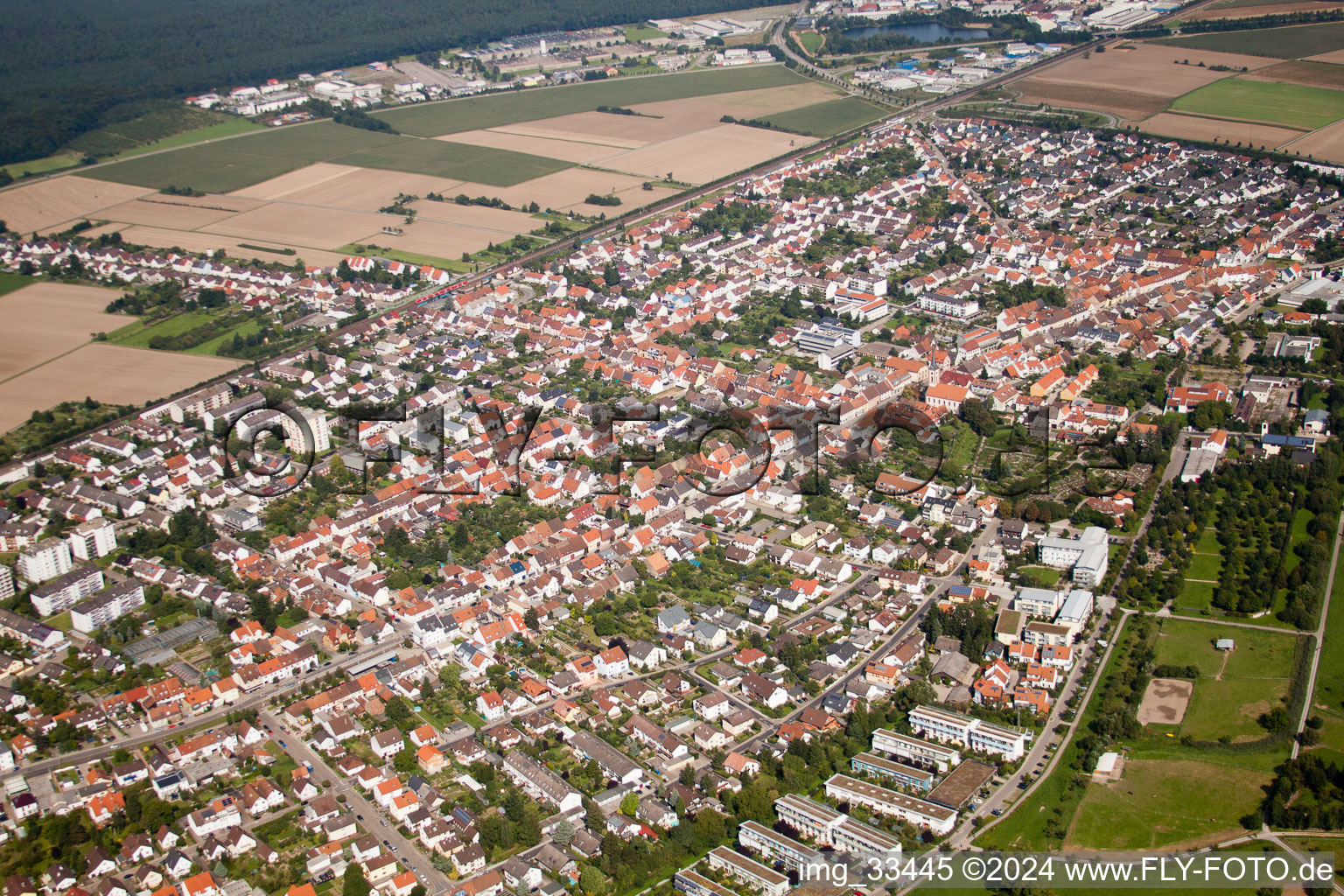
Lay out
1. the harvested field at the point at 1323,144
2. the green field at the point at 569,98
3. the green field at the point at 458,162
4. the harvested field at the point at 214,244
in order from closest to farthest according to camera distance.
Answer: the harvested field at the point at 214,244 → the harvested field at the point at 1323,144 → the green field at the point at 458,162 → the green field at the point at 569,98

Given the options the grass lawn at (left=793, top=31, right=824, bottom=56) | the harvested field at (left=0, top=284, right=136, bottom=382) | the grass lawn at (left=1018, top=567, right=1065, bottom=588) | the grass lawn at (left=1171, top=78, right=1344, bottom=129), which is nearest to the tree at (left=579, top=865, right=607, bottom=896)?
the grass lawn at (left=1018, top=567, right=1065, bottom=588)

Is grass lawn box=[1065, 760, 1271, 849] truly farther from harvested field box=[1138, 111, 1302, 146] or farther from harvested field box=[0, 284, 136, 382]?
harvested field box=[1138, 111, 1302, 146]

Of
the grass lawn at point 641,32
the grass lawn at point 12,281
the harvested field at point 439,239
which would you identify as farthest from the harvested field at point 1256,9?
the grass lawn at point 12,281

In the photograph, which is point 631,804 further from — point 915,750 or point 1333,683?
point 1333,683

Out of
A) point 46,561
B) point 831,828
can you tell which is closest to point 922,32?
point 46,561

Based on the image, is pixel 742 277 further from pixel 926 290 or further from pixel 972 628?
pixel 972 628

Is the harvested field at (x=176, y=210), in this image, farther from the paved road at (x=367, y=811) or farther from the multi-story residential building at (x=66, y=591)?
the paved road at (x=367, y=811)
